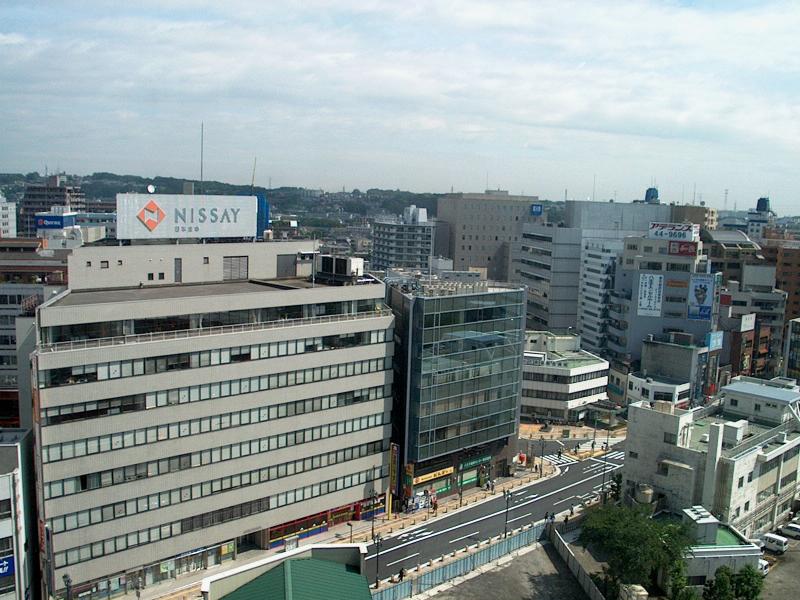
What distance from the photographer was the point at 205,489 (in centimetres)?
6341

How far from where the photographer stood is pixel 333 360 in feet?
235

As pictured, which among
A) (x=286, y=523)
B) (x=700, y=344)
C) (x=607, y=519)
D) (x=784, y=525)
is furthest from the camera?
(x=700, y=344)

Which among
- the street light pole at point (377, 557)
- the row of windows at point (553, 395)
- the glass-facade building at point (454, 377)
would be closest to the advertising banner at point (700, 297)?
the row of windows at point (553, 395)

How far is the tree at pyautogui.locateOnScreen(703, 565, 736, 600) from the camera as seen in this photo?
56844mm

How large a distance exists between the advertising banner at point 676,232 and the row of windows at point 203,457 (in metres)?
78.9

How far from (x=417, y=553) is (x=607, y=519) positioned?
18621 millimetres

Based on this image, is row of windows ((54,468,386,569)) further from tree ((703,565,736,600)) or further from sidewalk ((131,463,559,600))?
tree ((703,565,736,600))

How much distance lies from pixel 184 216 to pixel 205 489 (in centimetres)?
2773

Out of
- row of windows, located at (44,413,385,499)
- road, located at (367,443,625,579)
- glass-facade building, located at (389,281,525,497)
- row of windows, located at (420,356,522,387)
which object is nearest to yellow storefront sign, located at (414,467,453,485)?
glass-facade building, located at (389,281,525,497)

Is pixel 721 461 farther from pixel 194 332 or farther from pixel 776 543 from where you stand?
pixel 194 332

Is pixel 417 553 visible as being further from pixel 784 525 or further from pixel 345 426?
pixel 784 525

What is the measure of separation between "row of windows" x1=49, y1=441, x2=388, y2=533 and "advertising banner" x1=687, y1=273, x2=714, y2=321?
233 ft

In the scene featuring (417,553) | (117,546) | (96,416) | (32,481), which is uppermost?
(96,416)

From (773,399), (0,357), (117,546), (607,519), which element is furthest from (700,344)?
(0,357)
